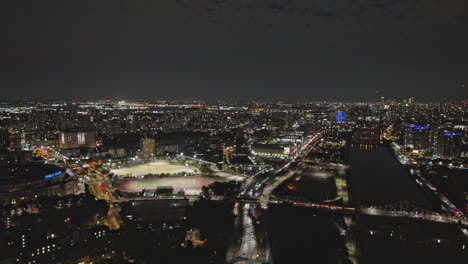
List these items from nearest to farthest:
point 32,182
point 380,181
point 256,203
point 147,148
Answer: point 32,182 → point 256,203 → point 380,181 → point 147,148

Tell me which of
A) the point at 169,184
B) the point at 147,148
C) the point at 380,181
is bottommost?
the point at 380,181

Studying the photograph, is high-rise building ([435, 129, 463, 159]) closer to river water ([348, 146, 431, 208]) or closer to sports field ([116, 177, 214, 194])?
river water ([348, 146, 431, 208])

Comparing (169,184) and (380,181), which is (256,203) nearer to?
(169,184)

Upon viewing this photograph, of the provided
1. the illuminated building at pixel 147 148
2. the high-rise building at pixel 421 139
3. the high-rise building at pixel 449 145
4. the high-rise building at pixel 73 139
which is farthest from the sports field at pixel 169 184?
the high-rise building at pixel 421 139

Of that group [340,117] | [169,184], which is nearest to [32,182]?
[169,184]

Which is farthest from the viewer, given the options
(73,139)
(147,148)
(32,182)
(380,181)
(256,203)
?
(73,139)

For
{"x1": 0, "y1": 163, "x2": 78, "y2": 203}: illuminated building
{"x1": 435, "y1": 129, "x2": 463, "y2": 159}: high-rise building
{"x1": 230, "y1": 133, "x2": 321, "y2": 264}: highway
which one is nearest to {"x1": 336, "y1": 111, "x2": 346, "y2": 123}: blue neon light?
{"x1": 435, "y1": 129, "x2": 463, "y2": 159}: high-rise building

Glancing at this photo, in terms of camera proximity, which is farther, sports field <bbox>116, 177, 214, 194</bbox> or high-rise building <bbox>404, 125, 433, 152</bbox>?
high-rise building <bbox>404, 125, 433, 152</bbox>

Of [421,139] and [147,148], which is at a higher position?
[421,139]

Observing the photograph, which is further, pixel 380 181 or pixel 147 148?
pixel 147 148

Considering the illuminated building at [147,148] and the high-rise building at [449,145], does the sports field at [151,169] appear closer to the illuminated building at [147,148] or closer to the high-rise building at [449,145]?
the illuminated building at [147,148]
